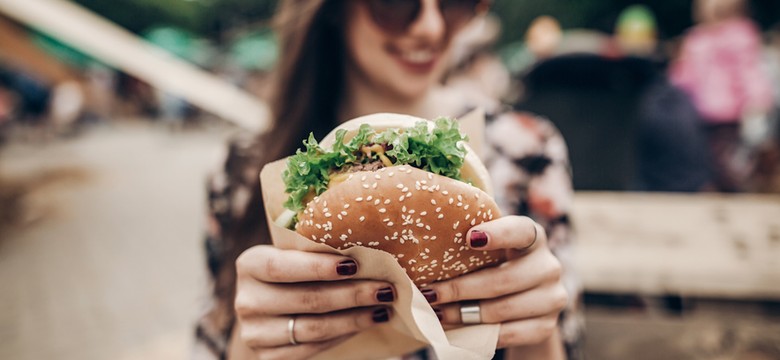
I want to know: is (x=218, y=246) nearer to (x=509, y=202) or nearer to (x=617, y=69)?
(x=509, y=202)

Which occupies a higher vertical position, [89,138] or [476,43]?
[89,138]

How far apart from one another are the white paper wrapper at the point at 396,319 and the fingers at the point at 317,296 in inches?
1.0

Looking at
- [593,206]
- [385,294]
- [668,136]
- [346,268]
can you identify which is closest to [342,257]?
[346,268]

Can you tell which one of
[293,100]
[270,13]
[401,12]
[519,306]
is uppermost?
[270,13]

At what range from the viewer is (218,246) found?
1.93 meters

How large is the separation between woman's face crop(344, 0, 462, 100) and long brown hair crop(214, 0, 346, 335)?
0.09m

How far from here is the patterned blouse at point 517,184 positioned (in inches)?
75.2

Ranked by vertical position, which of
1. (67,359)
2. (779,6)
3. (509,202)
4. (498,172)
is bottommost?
(67,359)

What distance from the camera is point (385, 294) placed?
3.60 ft

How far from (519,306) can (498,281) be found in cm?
8

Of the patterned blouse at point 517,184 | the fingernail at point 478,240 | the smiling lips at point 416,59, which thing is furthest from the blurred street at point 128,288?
the fingernail at point 478,240

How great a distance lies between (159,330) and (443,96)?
3511 mm

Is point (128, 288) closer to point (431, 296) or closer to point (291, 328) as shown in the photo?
point (291, 328)

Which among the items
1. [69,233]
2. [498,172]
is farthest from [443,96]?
[69,233]
